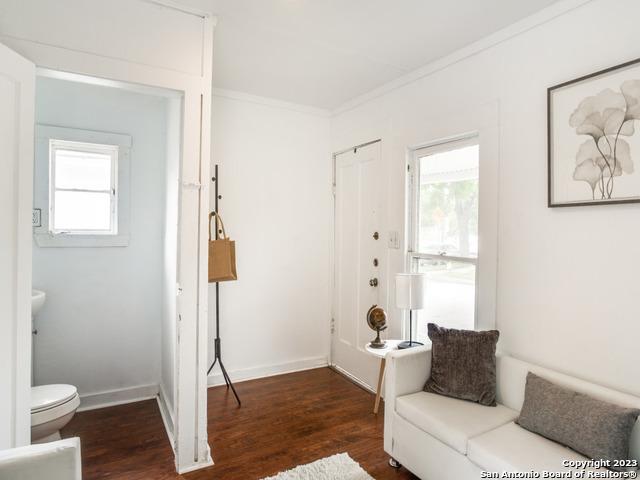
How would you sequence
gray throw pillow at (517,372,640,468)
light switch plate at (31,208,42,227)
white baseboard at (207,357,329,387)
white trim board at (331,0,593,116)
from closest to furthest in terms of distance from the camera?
gray throw pillow at (517,372,640,468)
white trim board at (331,0,593,116)
light switch plate at (31,208,42,227)
white baseboard at (207,357,329,387)

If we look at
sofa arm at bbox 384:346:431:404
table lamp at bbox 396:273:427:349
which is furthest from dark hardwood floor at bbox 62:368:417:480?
table lamp at bbox 396:273:427:349

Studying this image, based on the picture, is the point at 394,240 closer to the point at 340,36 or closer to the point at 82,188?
the point at 340,36

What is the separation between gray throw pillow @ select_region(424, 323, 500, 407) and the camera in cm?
209

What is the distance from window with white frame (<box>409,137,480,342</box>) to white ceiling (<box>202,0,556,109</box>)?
0.68 m

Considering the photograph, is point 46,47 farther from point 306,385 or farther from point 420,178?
point 306,385

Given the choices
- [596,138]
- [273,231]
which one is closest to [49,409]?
[273,231]

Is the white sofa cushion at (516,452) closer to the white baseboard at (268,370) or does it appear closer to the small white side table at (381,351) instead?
the small white side table at (381,351)

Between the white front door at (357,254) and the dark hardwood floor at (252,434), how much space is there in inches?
15.6

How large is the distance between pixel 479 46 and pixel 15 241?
278 cm

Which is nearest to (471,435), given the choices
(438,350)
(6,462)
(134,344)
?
(438,350)

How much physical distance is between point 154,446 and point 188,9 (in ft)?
8.63

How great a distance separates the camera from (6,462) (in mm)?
1129

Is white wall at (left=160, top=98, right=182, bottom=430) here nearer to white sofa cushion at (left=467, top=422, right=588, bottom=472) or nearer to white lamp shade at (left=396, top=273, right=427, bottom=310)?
white lamp shade at (left=396, top=273, right=427, bottom=310)

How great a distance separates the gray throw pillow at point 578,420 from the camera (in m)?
1.51
